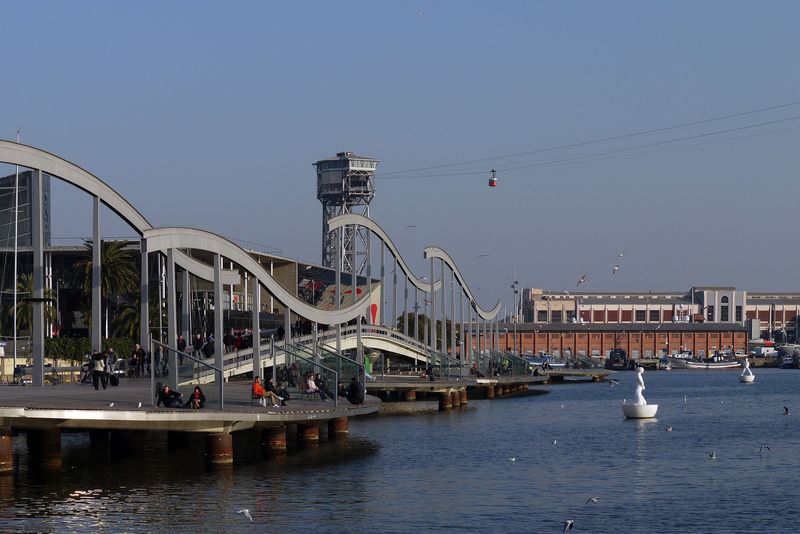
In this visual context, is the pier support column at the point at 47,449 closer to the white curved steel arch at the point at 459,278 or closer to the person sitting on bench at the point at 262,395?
the person sitting on bench at the point at 262,395

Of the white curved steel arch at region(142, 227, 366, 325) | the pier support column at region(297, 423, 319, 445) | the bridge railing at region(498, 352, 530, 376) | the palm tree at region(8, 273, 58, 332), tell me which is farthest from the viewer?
the bridge railing at region(498, 352, 530, 376)

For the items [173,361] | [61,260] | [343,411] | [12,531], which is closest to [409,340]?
[61,260]

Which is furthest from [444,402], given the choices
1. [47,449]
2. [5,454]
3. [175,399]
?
[5,454]

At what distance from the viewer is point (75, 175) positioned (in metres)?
45.2

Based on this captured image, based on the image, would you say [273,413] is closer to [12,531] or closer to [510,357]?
[12,531]

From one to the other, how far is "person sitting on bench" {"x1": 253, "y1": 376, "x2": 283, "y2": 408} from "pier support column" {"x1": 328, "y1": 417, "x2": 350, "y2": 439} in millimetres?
8018

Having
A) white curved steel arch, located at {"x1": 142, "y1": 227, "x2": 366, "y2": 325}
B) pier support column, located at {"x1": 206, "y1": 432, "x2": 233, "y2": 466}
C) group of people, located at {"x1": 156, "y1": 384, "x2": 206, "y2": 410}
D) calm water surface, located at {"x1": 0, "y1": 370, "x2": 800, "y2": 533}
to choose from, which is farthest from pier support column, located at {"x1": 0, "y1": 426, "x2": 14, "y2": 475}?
white curved steel arch, located at {"x1": 142, "y1": 227, "x2": 366, "y2": 325}

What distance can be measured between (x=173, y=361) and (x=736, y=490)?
16.7 meters

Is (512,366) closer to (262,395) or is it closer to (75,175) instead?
(262,395)

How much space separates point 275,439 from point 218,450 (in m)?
4.80

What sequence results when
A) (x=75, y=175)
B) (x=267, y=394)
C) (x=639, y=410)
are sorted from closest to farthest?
(x=75, y=175)
(x=267, y=394)
(x=639, y=410)

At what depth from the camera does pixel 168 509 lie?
114 ft

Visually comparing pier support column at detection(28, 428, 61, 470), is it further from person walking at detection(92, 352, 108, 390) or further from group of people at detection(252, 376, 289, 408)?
group of people at detection(252, 376, 289, 408)

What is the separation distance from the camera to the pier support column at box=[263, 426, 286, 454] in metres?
47.1
